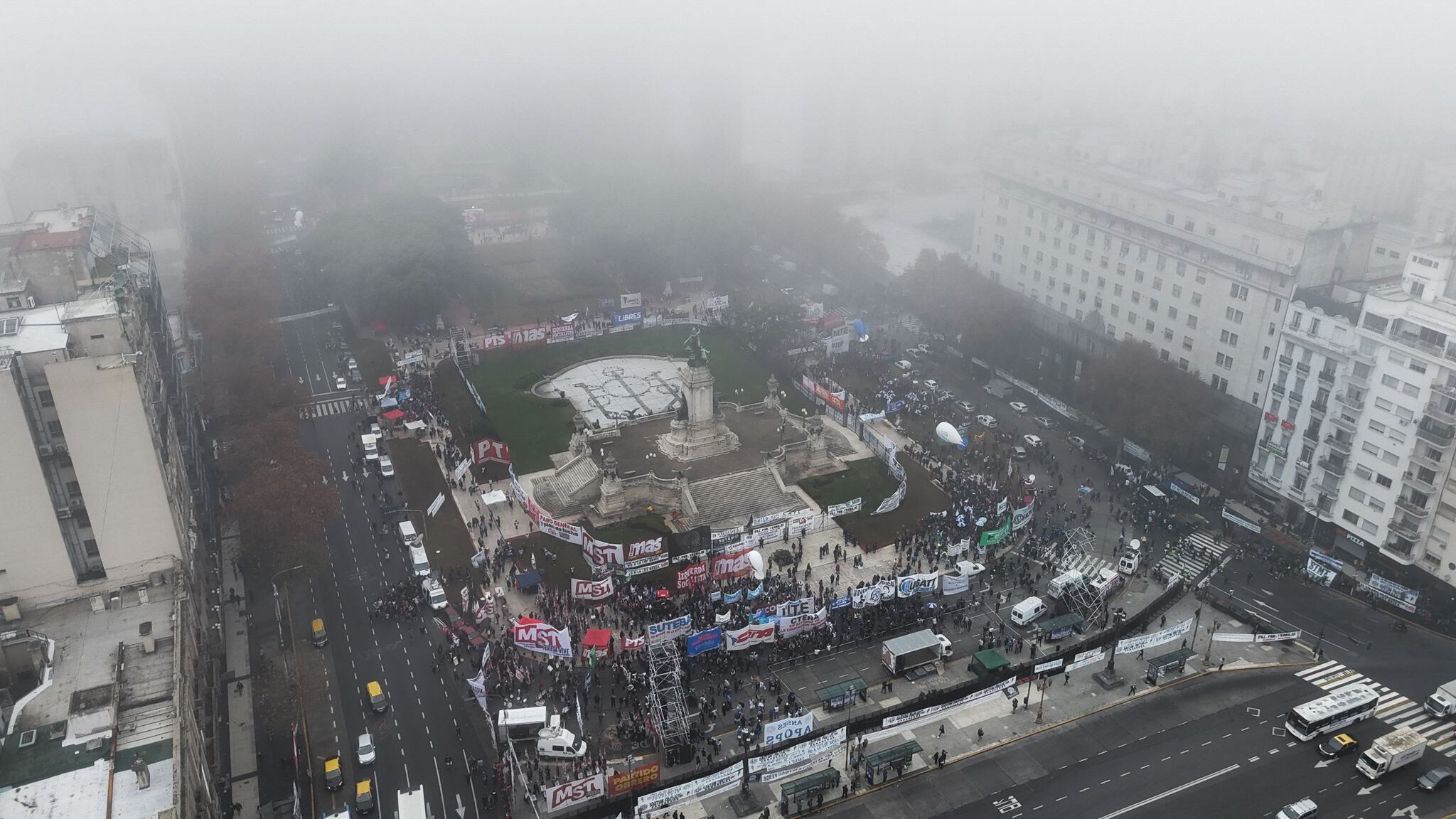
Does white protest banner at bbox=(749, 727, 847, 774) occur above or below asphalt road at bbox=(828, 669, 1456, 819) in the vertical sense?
above

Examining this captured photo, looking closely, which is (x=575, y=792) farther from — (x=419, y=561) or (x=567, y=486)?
(x=567, y=486)

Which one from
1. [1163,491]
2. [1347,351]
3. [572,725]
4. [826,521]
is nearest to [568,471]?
[826,521]

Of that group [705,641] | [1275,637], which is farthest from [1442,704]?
[705,641]

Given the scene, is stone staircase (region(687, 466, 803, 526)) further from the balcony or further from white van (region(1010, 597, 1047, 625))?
the balcony

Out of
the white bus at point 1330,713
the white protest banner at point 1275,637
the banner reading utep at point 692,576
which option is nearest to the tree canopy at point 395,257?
the banner reading utep at point 692,576

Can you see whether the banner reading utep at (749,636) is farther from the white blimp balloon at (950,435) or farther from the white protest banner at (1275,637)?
the white blimp balloon at (950,435)

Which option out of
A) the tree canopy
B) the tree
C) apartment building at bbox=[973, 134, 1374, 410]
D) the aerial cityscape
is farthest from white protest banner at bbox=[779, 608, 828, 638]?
the tree canopy
